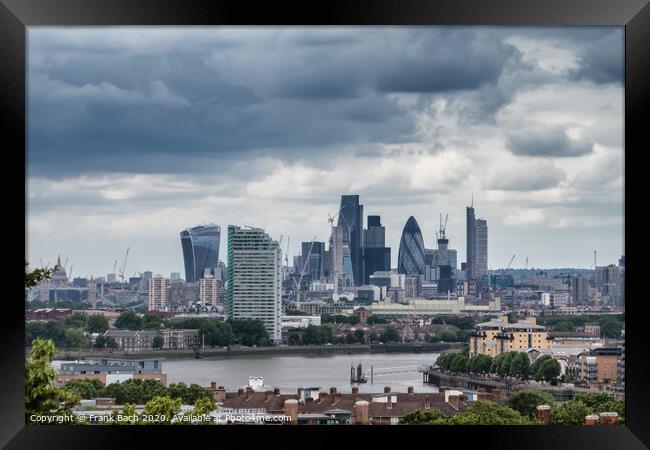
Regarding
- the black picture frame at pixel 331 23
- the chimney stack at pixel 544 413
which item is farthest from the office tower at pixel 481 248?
the black picture frame at pixel 331 23

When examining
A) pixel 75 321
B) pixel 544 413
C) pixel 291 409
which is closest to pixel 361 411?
pixel 291 409

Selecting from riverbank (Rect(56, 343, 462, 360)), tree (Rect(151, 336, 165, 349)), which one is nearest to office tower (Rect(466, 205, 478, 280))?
riverbank (Rect(56, 343, 462, 360))

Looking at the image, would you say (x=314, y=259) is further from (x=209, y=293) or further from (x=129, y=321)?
(x=129, y=321)

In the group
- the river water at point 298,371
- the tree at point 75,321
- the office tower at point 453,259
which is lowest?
the river water at point 298,371

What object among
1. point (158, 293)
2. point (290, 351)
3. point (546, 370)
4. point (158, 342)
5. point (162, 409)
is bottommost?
point (546, 370)

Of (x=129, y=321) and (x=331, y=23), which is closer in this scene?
(x=331, y=23)

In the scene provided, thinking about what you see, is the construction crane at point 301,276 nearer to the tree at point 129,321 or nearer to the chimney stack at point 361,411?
the tree at point 129,321
